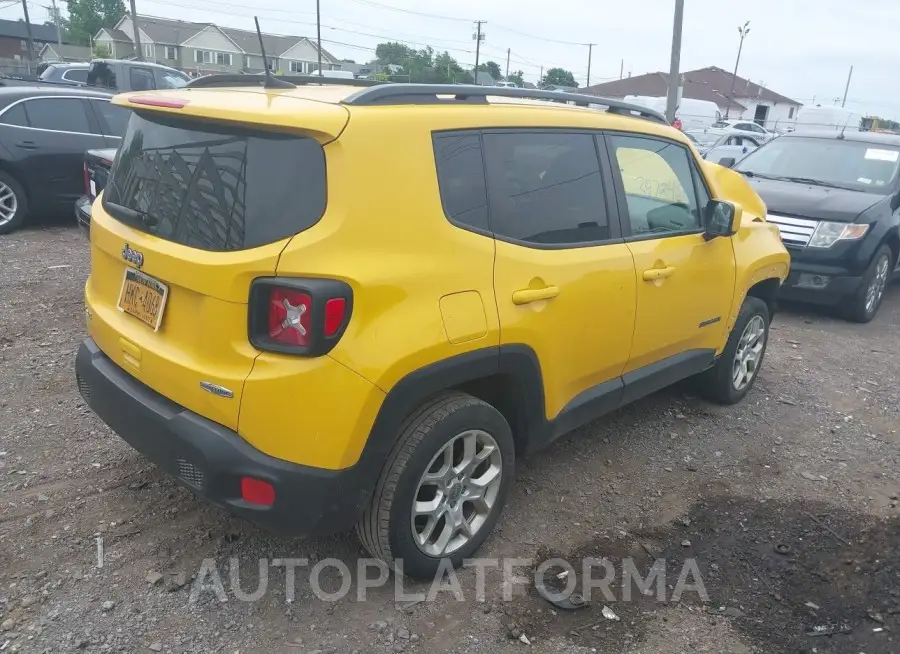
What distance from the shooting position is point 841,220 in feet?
22.9

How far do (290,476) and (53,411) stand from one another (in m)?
2.46

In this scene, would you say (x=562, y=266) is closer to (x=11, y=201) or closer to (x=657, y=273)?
(x=657, y=273)

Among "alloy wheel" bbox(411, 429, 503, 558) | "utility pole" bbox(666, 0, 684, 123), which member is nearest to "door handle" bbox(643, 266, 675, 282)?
"alloy wheel" bbox(411, 429, 503, 558)

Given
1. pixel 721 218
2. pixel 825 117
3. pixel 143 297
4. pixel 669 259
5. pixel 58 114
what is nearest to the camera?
pixel 143 297

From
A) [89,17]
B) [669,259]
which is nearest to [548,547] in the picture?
[669,259]

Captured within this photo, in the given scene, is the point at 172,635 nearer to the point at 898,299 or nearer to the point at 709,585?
the point at 709,585

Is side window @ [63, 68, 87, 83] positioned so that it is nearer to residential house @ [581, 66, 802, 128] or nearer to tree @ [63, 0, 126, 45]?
residential house @ [581, 66, 802, 128]

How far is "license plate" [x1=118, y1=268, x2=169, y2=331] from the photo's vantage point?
265 centimetres

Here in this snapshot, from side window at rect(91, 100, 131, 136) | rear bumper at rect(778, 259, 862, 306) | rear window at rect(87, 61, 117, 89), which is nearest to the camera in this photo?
rear bumper at rect(778, 259, 862, 306)

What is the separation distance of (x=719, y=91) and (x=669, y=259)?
7025 cm

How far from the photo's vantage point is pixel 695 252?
13.0ft

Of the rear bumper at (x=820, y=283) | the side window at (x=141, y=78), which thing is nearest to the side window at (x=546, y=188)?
the rear bumper at (x=820, y=283)

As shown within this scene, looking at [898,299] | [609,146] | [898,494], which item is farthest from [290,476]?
[898,299]

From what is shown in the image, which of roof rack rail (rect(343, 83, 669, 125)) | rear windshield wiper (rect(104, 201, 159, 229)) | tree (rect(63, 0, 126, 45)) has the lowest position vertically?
rear windshield wiper (rect(104, 201, 159, 229))
